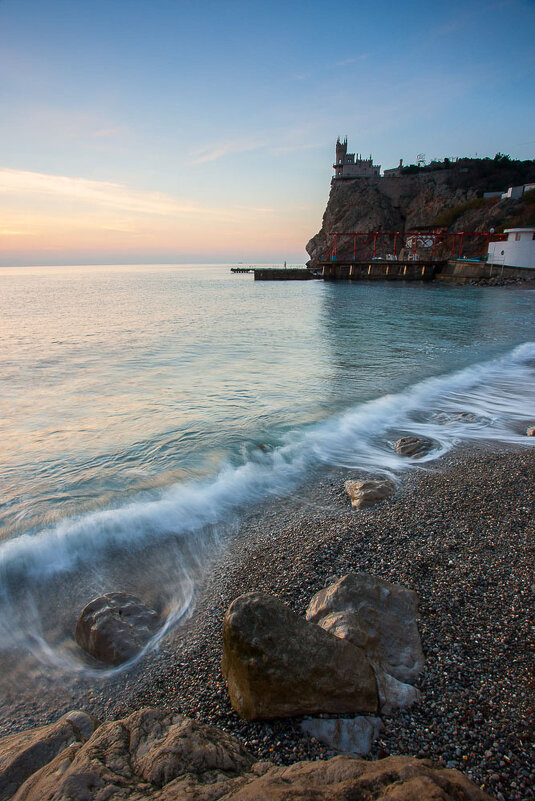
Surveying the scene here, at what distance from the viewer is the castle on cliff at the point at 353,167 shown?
106875 mm

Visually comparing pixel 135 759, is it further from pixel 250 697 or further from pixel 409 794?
pixel 409 794

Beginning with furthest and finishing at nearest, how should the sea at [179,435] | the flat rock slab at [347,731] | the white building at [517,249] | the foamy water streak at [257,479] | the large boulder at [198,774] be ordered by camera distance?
the white building at [517,249] → the foamy water streak at [257,479] → the sea at [179,435] → the flat rock slab at [347,731] → the large boulder at [198,774]

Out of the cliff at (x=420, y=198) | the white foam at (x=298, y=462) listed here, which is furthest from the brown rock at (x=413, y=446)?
the cliff at (x=420, y=198)

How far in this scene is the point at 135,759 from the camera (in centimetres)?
209

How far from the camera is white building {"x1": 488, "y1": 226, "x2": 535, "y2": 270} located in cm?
4881

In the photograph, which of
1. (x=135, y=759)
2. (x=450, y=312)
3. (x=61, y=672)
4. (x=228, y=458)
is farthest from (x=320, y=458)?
(x=450, y=312)

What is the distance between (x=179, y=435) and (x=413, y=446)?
4.86m

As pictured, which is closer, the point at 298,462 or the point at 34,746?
the point at 34,746

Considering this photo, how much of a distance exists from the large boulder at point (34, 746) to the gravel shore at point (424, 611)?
0.37 meters

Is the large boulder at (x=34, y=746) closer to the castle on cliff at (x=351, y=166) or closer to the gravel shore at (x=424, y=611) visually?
the gravel shore at (x=424, y=611)

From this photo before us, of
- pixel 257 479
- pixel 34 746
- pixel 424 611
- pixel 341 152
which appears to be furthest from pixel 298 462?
pixel 341 152

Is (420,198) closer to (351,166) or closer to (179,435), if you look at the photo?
(351,166)

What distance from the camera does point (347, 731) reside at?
243 cm

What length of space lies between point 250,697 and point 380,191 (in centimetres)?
11593
